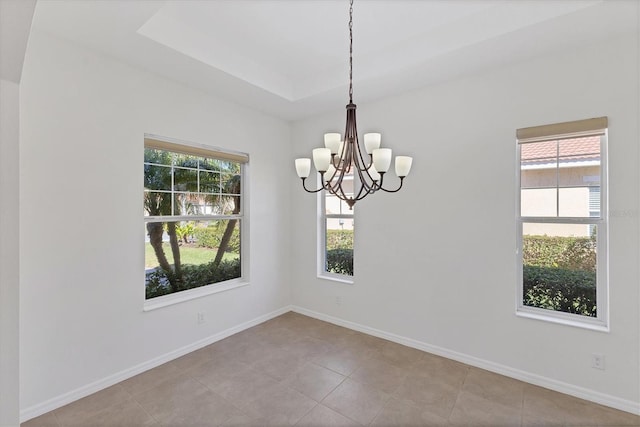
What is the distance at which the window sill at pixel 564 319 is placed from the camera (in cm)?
227

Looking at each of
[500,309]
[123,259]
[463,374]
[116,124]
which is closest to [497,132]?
[500,309]

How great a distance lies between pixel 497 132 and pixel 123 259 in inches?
136

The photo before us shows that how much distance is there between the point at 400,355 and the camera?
2.94m

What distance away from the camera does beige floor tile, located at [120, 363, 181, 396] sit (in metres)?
2.39

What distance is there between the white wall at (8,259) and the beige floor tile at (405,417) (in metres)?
1.92

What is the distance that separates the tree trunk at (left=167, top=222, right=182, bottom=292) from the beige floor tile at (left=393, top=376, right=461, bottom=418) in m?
2.30

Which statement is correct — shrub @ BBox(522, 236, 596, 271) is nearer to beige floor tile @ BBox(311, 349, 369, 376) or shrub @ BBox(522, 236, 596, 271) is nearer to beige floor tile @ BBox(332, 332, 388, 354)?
beige floor tile @ BBox(332, 332, 388, 354)

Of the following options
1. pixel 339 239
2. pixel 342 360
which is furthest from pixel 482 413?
pixel 339 239

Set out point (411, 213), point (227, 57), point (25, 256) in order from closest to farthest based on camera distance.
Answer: point (25, 256) < point (227, 57) < point (411, 213)

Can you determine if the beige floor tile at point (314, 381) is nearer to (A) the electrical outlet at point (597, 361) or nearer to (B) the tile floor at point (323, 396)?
(B) the tile floor at point (323, 396)

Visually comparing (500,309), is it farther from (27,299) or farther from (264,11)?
(27,299)

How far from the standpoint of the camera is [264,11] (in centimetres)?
225

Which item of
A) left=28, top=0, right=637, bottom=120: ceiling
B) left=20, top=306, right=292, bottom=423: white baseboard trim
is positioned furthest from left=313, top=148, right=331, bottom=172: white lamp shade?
left=20, top=306, right=292, bottom=423: white baseboard trim

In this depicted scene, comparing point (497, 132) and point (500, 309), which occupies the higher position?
point (497, 132)
